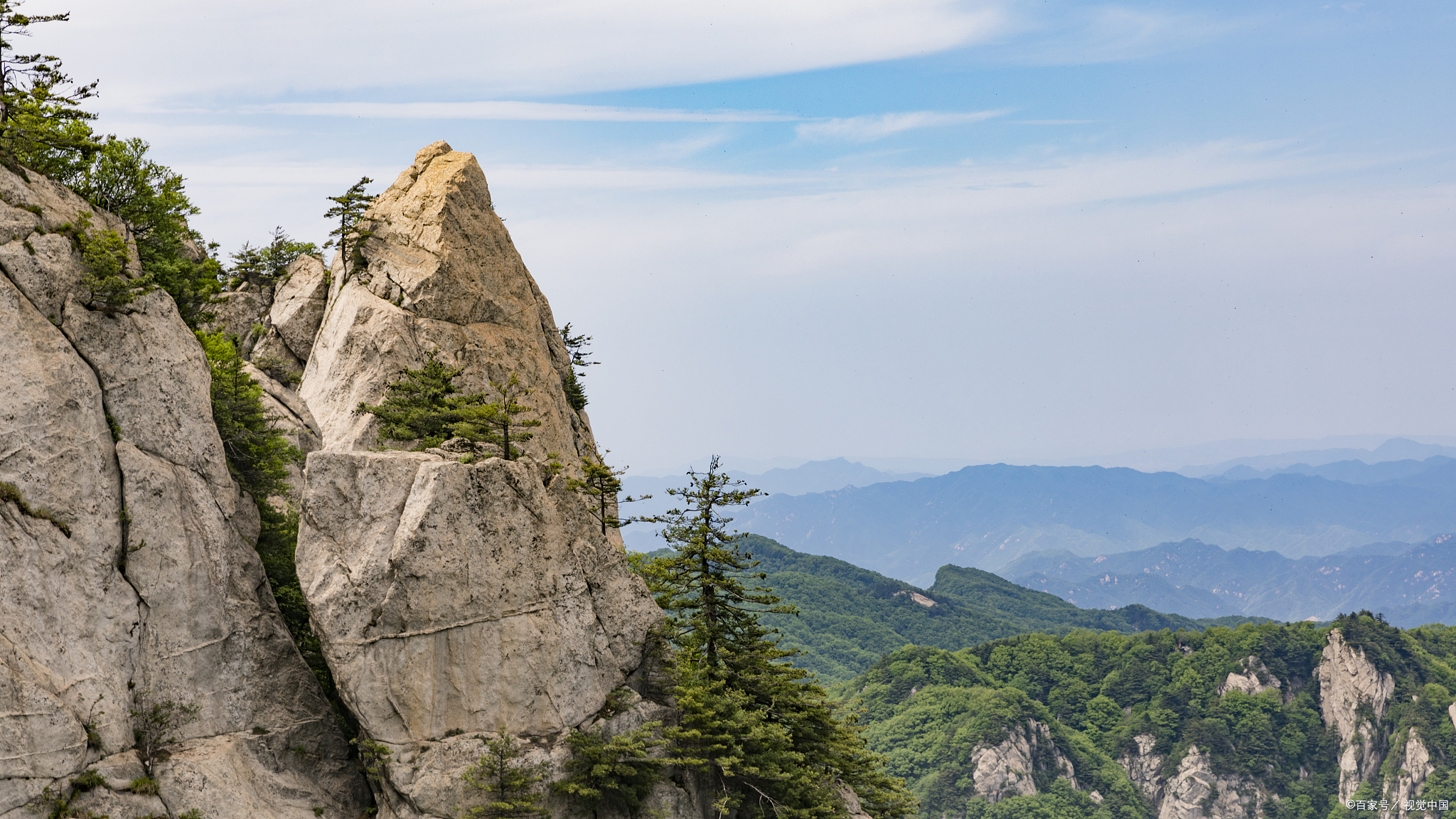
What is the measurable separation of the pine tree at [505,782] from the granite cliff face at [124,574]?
17.4 ft

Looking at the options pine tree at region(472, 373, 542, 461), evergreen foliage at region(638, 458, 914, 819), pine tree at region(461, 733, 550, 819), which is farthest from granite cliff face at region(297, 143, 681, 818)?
evergreen foliage at region(638, 458, 914, 819)

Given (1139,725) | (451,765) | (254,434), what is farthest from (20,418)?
(1139,725)

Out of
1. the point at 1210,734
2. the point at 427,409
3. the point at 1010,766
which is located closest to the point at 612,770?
the point at 427,409

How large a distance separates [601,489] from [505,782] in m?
10.6

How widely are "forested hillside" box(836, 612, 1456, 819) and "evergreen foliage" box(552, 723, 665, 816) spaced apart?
443 feet

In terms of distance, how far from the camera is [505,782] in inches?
1199

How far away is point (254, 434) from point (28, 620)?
10256 mm

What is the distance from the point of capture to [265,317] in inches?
1825

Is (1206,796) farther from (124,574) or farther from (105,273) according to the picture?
(105,273)

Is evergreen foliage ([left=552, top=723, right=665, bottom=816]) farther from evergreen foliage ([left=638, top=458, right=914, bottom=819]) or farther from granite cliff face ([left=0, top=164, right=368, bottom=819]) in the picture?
granite cliff face ([left=0, top=164, right=368, bottom=819])

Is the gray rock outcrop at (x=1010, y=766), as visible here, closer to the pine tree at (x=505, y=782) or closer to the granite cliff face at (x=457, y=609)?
the granite cliff face at (x=457, y=609)

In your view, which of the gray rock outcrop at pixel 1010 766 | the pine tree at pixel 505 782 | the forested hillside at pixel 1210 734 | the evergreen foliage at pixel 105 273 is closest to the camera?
the evergreen foliage at pixel 105 273

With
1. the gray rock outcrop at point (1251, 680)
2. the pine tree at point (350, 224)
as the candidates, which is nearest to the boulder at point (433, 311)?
the pine tree at point (350, 224)

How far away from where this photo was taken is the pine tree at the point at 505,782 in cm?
3008
